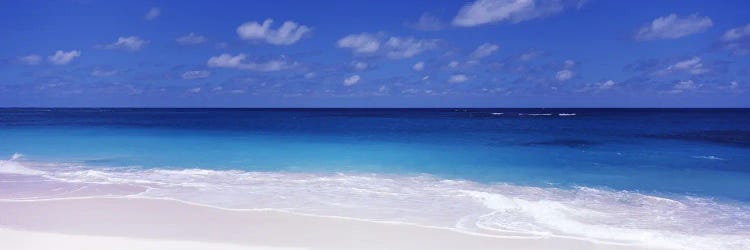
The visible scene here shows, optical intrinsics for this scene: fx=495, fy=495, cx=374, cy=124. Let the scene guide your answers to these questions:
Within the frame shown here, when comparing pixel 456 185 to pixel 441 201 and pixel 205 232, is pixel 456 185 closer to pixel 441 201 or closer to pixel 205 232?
pixel 441 201

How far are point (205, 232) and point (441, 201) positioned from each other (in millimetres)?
4059

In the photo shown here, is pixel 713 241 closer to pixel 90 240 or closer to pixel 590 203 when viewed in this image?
pixel 590 203

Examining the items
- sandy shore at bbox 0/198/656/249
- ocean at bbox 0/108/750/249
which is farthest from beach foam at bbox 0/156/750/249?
sandy shore at bbox 0/198/656/249

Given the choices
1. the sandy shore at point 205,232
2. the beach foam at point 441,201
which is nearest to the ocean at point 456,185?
the beach foam at point 441,201

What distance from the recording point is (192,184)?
10.4 metres

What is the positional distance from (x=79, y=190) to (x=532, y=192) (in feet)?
28.7

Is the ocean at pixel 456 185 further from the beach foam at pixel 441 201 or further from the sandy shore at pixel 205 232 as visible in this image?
the sandy shore at pixel 205 232

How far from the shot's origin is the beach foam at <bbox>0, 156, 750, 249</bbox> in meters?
6.64

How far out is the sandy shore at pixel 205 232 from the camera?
5.73 meters

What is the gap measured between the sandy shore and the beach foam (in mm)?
Result: 460

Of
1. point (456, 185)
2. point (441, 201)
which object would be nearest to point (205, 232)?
point (441, 201)

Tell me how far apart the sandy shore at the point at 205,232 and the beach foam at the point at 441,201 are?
46 centimetres

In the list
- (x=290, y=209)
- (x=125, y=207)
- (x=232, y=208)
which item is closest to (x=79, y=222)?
(x=125, y=207)

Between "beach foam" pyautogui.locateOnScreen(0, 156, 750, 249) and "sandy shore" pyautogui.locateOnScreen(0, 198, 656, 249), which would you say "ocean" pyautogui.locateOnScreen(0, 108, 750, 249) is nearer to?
"beach foam" pyautogui.locateOnScreen(0, 156, 750, 249)
